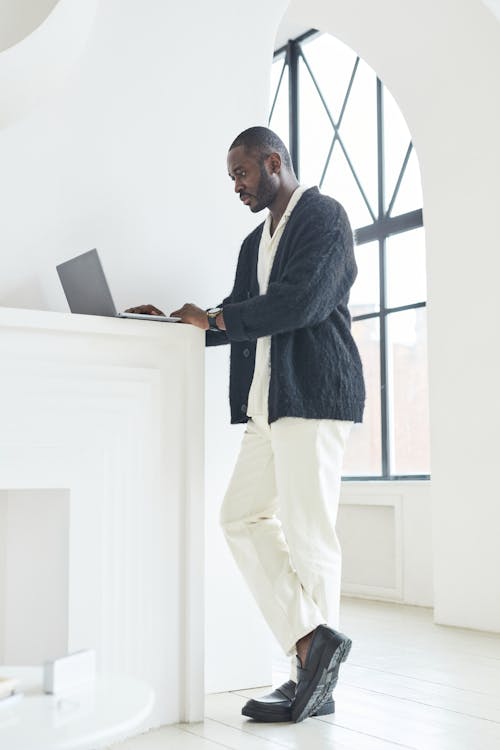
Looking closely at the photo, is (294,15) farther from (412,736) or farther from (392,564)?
(412,736)

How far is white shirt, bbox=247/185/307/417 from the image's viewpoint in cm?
258

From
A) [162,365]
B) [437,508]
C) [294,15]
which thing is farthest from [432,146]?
[162,365]

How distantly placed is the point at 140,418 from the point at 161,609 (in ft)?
1.63

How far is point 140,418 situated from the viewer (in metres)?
2.50

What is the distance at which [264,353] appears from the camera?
259cm

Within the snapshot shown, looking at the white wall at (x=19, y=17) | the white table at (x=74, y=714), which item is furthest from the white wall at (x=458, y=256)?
the white table at (x=74, y=714)

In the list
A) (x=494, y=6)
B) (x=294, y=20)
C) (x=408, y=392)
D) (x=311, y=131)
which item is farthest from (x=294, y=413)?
(x=311, y=131)

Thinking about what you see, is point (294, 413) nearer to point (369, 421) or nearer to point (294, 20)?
point (294, 20)

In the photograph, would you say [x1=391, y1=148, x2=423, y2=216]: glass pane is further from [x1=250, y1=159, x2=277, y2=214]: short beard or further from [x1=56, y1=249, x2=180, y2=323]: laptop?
[x1=56, y1=249, x2=180, y2=323]: laptop

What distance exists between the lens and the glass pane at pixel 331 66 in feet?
20.0

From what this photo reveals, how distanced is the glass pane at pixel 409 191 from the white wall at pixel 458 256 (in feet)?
2.89

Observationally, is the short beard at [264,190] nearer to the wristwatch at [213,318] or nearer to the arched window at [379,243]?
the wristwatch at [213,318]

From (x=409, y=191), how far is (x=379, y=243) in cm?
34

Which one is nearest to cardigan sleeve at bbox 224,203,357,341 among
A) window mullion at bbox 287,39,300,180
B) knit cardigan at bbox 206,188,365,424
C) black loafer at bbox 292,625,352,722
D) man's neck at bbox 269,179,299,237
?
knit cardigan at bbox 206,188,365,424
